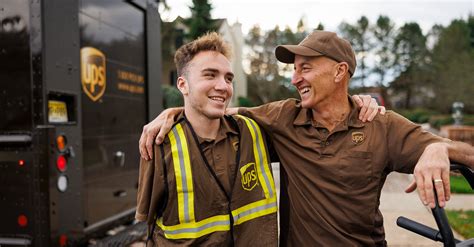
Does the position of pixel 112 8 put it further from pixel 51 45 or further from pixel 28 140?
pixel 28 140

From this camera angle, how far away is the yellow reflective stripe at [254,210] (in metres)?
2.15

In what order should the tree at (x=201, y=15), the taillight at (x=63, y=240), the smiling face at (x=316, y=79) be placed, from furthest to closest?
1. the tree at (x=201, y=15)
2. the taillight at (x=63, y=240)
3. the smiling face at (x=316, y=79)

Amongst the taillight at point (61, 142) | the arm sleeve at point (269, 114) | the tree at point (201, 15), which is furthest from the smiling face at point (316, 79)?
→ the tree at point (201, 15)

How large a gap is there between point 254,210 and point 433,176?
34.0 inches

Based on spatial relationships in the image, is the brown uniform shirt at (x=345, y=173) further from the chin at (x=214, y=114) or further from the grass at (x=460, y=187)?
the grass at (x=460, y=187)

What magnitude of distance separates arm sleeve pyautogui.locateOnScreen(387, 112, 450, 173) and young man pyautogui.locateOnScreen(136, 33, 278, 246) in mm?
654

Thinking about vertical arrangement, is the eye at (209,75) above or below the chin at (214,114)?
above

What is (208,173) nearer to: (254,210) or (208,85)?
(254,210)

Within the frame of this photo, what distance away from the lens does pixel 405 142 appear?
2230 mm

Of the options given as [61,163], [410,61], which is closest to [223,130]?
[61,163]

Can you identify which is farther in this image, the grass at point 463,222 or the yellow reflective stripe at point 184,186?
the grass at point 463,222

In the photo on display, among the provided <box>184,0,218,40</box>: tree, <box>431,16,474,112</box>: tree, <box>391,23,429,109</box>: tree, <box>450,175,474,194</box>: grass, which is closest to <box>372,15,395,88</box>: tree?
<box>391,23,429,109</box>: tree

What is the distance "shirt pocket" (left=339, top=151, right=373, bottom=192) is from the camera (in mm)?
2238

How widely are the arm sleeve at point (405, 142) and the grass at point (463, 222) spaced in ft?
10.3
